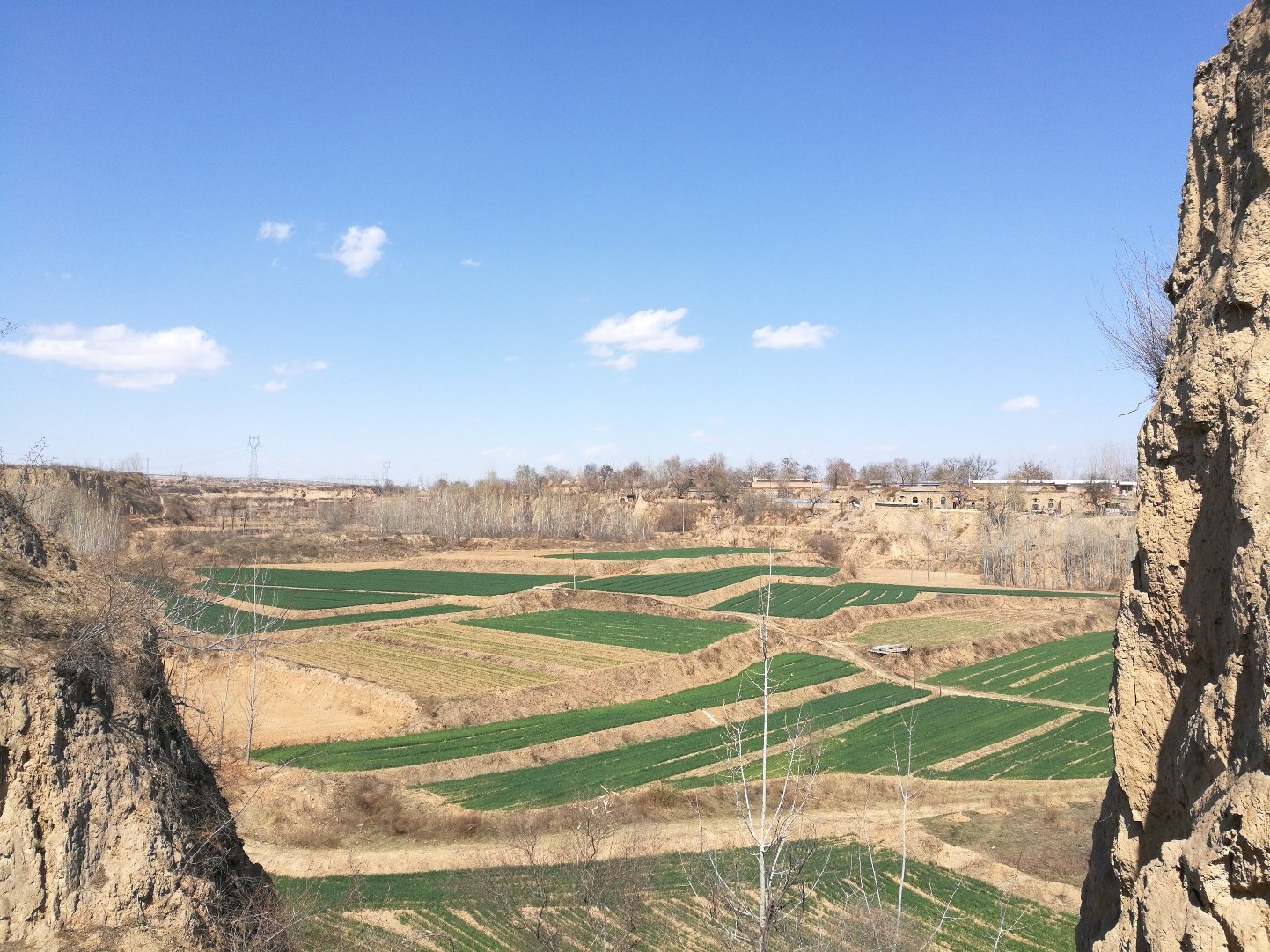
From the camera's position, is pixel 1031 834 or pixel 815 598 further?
pixel 815 598

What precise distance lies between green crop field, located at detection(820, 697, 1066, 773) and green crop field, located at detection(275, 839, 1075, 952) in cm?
900

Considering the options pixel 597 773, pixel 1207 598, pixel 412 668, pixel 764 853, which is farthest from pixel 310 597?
pixel 1207 598

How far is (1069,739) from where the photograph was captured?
124ft

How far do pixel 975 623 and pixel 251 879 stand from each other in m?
61.4

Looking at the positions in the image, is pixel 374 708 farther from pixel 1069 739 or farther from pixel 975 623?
pixel 975 623

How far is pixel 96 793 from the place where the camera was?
10.2 m

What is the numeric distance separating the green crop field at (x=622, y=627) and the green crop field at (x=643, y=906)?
28.2m

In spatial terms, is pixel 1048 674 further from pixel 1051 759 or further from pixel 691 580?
pixel 691 580

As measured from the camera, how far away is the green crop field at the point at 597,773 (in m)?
30.4

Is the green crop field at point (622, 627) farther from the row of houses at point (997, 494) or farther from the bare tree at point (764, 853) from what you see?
the row of houses at point (997, 494)

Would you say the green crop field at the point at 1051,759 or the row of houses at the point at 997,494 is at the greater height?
the row of houses at the point at 997,494

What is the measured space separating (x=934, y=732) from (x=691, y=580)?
42.7 meters

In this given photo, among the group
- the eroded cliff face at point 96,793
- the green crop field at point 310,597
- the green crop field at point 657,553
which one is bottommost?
the green crop field at point 310,597

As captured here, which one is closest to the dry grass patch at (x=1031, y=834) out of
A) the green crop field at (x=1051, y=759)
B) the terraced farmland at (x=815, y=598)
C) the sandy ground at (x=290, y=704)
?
the green crop field at (x=1051, y=759)
